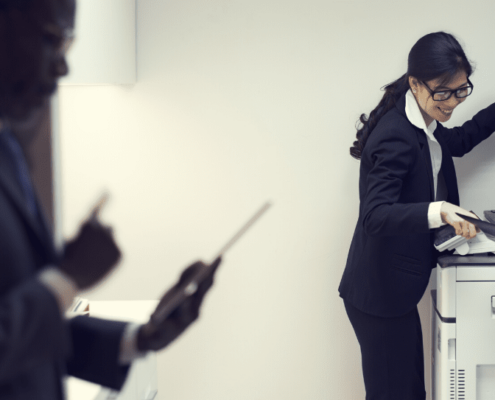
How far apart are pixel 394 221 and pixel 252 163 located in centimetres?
79

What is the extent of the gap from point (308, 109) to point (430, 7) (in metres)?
0.58

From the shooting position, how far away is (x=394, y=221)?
158 cm

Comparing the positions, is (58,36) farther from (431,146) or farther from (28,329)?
(431,146)

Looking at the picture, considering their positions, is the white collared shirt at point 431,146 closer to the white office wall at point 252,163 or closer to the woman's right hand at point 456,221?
the woman's right hand at point 456,221

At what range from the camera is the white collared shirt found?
1.57 metres

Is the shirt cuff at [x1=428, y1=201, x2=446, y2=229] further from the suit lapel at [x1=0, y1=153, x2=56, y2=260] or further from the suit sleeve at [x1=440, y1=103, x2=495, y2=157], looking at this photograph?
the suit lapel at [x1=0, y1=153, x2=56, y2=260]

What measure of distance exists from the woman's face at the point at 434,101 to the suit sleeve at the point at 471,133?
1.09 ft

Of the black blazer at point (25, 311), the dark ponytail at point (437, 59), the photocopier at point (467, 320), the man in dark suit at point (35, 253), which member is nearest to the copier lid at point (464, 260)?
the photocopier at point (467, 320)

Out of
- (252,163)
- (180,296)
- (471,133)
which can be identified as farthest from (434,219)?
(180,296)

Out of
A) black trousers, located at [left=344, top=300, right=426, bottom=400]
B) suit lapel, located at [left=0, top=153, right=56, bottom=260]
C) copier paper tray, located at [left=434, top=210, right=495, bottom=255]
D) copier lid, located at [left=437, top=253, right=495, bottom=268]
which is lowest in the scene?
black trousers, located at [left=344, top=300, right=426, bottom=400]

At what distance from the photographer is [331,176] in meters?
2.22

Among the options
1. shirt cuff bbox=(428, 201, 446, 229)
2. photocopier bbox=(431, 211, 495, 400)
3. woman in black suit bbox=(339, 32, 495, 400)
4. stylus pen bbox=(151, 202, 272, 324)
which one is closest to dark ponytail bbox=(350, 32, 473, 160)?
woman in black suit bbox=(339, 32, 495, 400)

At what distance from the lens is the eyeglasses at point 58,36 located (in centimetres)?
66

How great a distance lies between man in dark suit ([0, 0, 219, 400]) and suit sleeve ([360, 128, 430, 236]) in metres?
0.93
